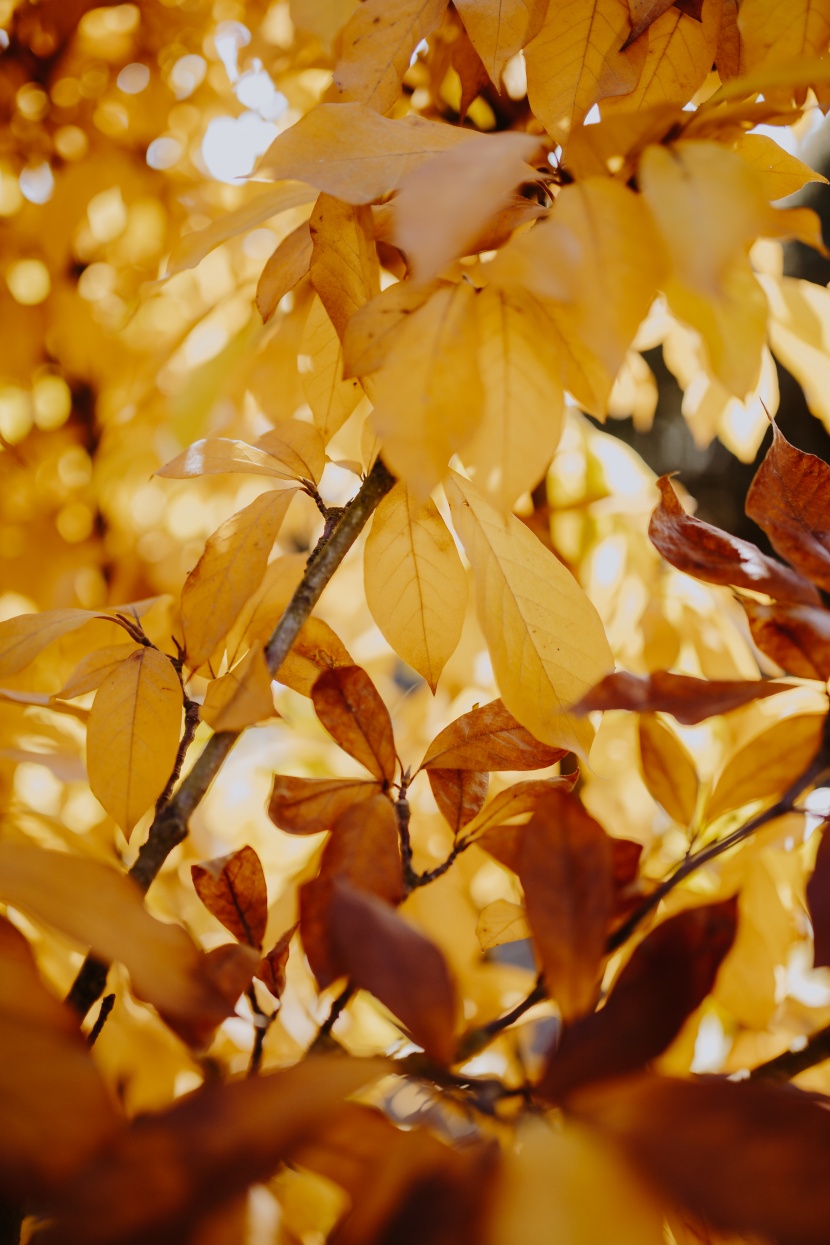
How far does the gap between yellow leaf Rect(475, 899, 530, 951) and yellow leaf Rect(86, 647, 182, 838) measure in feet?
0.44

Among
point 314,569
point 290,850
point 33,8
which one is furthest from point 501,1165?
point 33,8

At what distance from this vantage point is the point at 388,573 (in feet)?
0.93

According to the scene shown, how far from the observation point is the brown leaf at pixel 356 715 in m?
0.25

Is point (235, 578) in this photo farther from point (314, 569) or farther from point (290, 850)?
point (290, 850)

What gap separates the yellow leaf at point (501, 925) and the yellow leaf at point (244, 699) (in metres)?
0.13

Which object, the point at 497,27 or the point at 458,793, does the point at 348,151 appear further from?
the point at 458,793

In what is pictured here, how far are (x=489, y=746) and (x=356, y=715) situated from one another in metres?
0.05

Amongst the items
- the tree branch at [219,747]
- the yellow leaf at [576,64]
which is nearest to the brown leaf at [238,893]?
the tree branch at [219,747]

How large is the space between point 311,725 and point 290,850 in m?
0.12

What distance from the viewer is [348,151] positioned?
0.76ft

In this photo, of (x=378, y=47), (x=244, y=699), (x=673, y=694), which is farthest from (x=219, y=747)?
(x=378, y=47)

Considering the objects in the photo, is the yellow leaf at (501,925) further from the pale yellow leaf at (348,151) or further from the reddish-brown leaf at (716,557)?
the pale yellow leaf at (348,151)

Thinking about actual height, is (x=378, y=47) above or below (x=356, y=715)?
above

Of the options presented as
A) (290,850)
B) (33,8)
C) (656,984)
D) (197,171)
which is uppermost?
(33,8)
